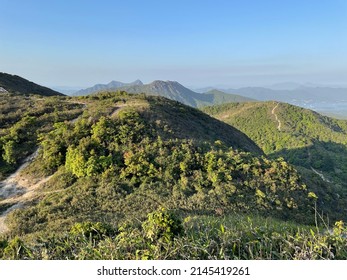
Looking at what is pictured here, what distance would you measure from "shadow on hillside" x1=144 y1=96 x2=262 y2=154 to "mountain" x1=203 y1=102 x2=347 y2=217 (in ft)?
91.3

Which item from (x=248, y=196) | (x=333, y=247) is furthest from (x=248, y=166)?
(x=333, y=247)

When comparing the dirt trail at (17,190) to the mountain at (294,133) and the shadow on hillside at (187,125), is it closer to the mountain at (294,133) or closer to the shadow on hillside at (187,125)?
the shadow on hillside at (187,125)

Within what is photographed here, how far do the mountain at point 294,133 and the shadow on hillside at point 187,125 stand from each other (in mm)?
27835

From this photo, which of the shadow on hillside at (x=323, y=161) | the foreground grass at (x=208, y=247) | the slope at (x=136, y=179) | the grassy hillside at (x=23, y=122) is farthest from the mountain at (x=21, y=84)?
the foreground grass at (x=208, y=247)

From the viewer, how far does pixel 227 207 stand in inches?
572

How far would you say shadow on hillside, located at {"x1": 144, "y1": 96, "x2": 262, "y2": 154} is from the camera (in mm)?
23125

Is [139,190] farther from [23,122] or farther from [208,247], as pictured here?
[23,122]

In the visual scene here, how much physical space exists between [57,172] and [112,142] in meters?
3.86

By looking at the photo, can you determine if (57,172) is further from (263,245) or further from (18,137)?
(263,245)

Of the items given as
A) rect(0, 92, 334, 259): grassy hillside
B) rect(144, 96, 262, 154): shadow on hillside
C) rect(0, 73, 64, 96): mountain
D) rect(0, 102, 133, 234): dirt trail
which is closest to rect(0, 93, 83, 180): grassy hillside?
rect(0, 102, 133, 234): dirt trail

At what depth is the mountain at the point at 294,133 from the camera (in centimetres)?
5894

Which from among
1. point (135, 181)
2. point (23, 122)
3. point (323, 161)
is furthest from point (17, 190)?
point (323, 161)

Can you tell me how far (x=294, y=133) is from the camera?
7588 cm

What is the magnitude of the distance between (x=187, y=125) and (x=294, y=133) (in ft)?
189
